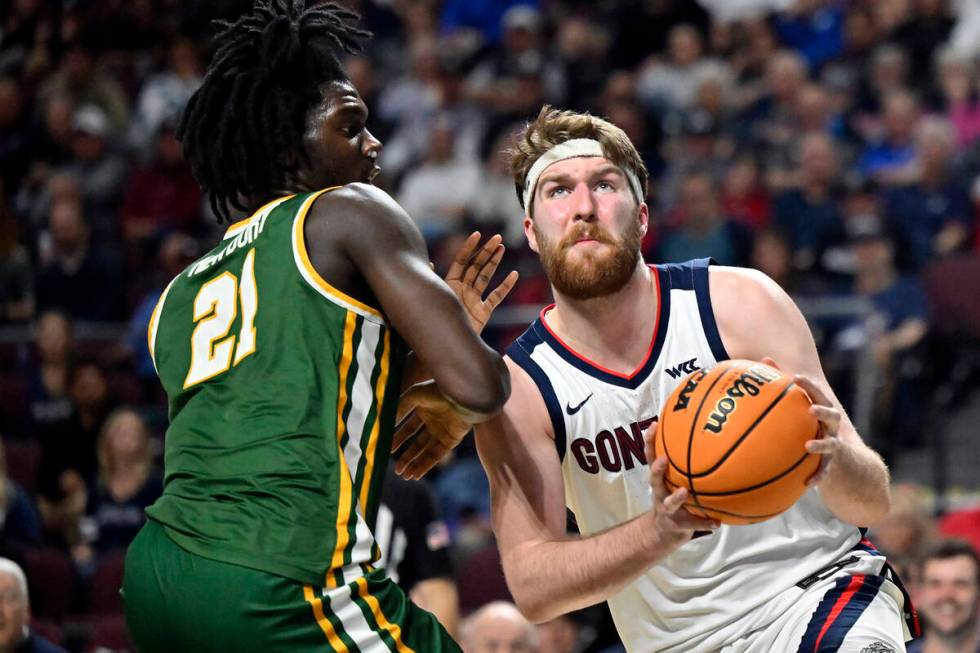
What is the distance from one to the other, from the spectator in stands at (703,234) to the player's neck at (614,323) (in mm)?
5723

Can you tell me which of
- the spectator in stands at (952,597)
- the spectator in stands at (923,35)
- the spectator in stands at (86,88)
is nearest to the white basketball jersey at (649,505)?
the spectator in stands at (952,597)

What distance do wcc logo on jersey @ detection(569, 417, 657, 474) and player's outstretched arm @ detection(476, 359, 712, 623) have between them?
0.10 m

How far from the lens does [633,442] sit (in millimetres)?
4105

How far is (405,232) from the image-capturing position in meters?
3.35

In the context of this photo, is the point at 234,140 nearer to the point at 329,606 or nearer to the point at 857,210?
the point at 329,606

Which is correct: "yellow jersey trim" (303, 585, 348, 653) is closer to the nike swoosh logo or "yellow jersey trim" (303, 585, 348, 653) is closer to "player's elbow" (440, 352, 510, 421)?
"player's elbow" (440, 352, 510, 421)

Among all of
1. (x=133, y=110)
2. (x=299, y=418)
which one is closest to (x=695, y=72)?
(x=133, y=110)

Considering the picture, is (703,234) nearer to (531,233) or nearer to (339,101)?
(531,233)

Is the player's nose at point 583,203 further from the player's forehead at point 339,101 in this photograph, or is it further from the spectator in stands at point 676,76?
the spectator in stands at point 676,76

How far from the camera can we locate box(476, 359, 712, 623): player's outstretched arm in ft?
11.9

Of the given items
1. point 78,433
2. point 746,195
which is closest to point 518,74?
point 746,195

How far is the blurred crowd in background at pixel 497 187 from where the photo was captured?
29.3 ft

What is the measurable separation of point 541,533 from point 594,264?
764 millimetres

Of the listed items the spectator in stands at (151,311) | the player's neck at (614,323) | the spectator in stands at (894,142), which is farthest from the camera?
the spectator in stands at (894,142)
